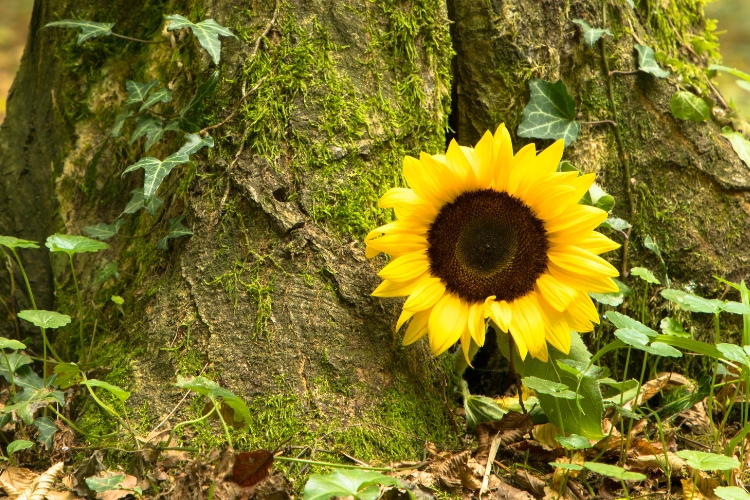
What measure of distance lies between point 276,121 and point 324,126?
Result: 0.56 ft

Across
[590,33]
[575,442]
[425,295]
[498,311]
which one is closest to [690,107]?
[590,33]

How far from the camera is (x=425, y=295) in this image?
2074 millimetres

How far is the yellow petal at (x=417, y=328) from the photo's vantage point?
2.11 metres

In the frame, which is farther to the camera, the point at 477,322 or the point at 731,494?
the point at 477,322

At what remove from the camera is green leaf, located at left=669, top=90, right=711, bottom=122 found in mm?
2791

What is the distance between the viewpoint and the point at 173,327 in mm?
2205

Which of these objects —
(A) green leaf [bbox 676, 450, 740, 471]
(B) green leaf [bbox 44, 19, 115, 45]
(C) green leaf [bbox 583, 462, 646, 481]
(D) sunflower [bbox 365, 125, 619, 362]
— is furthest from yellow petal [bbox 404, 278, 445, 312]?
(B) green leaf [bbox 44, 19, 115, 45]

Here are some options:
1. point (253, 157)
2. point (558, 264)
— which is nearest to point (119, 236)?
point (253, 157)

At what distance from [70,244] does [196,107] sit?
0.65m

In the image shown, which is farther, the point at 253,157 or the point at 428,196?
the point at 253,157

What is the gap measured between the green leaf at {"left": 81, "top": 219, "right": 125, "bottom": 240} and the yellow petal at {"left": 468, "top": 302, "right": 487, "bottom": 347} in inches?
55.1

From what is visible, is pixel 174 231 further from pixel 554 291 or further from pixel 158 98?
pixel 554 291

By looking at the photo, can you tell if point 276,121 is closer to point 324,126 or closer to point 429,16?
point 324,126

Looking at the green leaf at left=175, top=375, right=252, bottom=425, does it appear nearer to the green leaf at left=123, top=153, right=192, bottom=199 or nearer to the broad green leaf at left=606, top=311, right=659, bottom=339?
the green leaf at left=123, top=153, right=192, bottom=199
